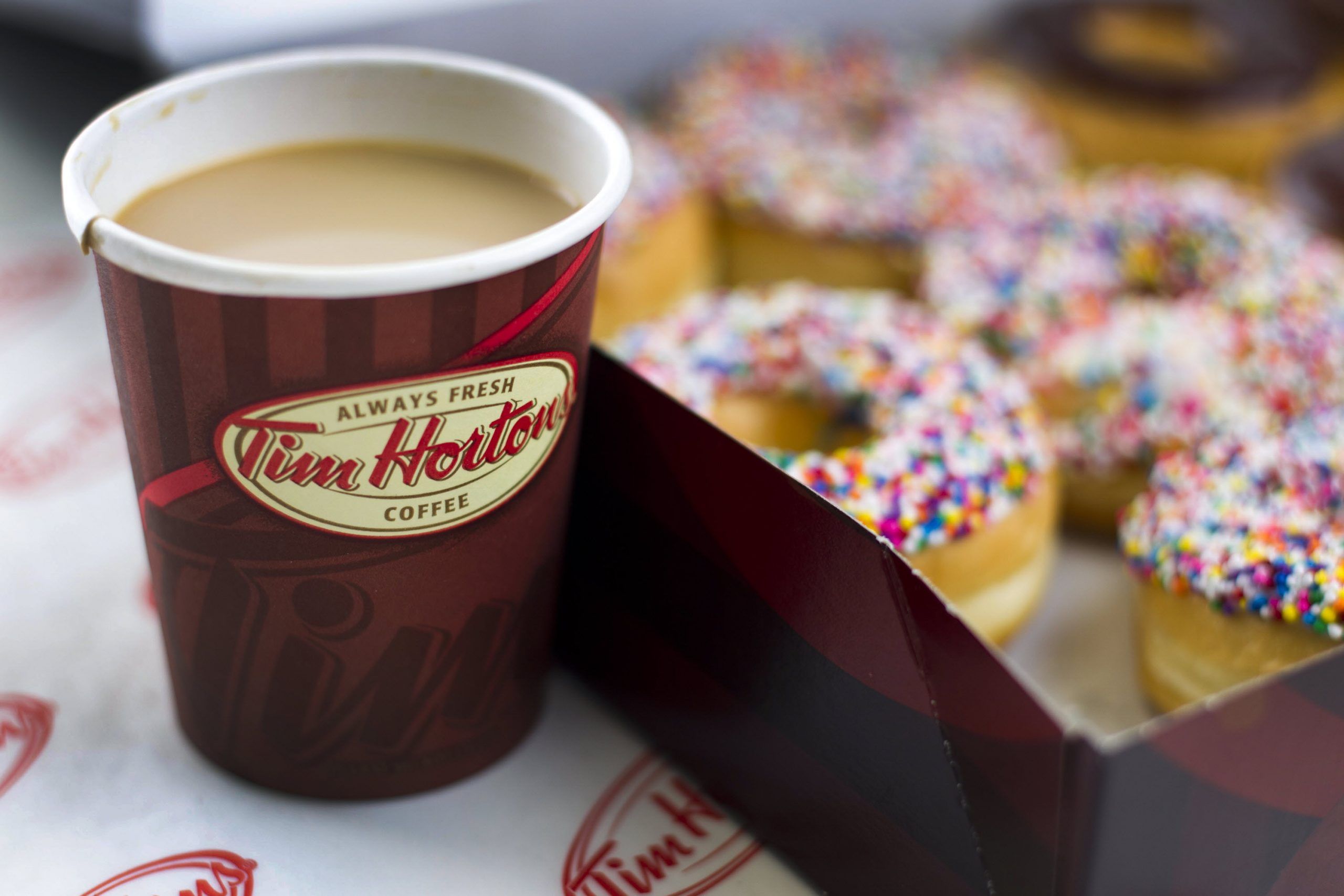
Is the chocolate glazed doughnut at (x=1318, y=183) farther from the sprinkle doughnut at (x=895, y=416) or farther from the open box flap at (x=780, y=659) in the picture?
the open box flap at (x=780, y=659)

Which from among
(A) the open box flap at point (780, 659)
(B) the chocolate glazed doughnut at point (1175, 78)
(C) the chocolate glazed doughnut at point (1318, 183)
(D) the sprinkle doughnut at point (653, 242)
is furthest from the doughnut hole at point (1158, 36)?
(A) the open box flap at point (780, 659)

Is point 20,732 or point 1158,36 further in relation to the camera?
point 1158,36

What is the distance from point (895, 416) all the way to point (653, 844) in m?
0.43

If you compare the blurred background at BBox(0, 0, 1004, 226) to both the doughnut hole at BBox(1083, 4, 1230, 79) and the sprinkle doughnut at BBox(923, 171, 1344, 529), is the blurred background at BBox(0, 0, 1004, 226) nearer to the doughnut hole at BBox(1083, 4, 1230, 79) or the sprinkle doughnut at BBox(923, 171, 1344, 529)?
the doughnut hole at BBox(1083, 4, 1230, 79)

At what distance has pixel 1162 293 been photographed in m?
1.48

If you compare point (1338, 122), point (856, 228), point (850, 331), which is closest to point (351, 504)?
point (850, 331)

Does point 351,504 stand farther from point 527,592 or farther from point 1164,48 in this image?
point 1164,48

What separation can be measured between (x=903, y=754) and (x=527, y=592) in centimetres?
29

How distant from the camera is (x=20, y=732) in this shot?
957 millimetres

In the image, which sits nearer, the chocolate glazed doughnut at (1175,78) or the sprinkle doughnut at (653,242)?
the sprinkle doughnut at (653,242)

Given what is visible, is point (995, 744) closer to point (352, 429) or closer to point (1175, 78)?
point (352, 429)

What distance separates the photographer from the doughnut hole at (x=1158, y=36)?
2.03 m

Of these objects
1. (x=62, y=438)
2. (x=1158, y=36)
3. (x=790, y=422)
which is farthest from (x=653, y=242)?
(x=1158, y=36)

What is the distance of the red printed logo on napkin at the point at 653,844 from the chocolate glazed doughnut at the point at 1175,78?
134 centimetres
